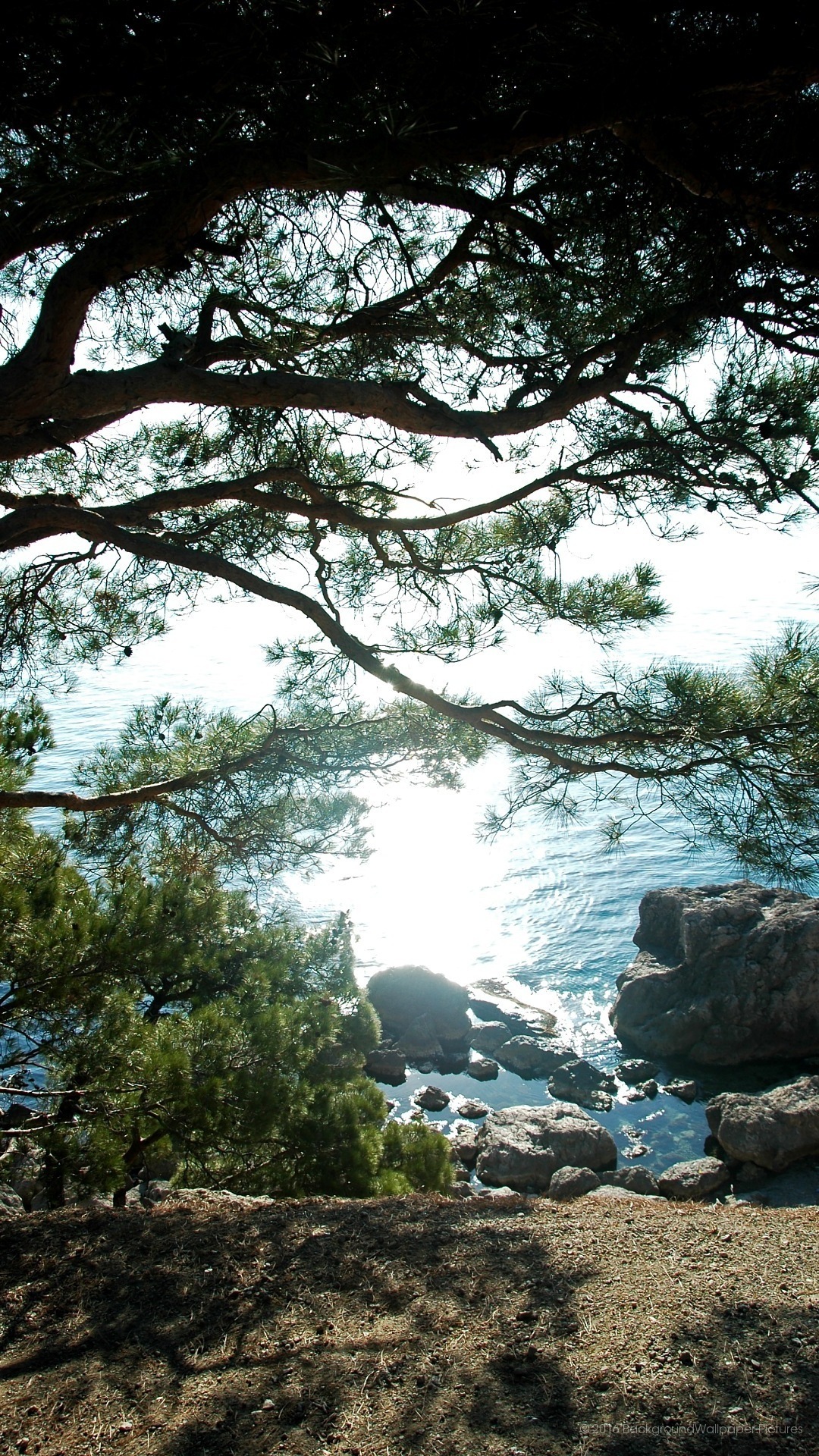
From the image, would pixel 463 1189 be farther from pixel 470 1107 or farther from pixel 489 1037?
pixel 489 1037

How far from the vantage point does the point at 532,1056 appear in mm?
9148

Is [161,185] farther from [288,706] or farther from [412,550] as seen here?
[288,706]

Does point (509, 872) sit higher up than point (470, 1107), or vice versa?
point (509, 872)

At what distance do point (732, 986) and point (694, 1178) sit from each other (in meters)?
2.55

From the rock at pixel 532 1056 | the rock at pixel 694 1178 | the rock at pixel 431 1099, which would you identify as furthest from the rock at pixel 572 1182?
the rock at pixel 532 1056

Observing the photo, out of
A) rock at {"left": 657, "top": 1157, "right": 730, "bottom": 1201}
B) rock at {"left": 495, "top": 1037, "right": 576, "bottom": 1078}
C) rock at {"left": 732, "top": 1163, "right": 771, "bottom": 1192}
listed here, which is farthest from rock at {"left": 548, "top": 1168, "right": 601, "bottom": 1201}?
rock at {"left": 495, "top": 1037, "right": 576, "bottom": 1078}

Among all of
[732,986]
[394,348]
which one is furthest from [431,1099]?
[394,348]

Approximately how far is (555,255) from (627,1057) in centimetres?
816

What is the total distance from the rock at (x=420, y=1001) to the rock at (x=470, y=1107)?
3.57 feet

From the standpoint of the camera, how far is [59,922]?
3279 mm

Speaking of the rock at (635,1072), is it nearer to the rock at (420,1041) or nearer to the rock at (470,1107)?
the rock at (470,1107)

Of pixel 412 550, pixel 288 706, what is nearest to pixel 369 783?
pixel 288 706

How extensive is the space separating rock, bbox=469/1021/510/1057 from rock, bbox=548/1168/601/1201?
2593 mm

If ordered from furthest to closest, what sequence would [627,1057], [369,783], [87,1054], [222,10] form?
[627,1057] < [369,783] < [87,1054] < [222,10]
